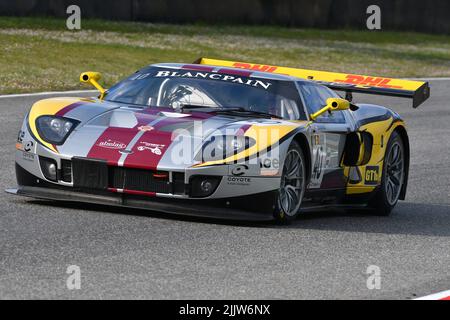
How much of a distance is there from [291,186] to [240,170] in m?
0.61

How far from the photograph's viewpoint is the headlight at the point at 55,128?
27.4 feet

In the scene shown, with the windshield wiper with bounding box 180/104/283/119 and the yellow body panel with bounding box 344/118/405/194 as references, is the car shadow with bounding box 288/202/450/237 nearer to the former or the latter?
the yellow body panel with bounding box 344/118/405/194

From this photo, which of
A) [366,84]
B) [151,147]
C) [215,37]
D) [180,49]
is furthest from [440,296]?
[215,37]

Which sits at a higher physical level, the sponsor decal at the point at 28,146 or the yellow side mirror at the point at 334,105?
the yellow side mirror at the point at 334,105

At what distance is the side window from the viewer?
9.30 m

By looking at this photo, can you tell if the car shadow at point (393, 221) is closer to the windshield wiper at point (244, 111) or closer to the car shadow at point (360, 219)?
the car shadow at point (360, 219)

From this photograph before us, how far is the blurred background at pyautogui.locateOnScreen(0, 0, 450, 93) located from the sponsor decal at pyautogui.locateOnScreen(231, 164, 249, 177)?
9.40 meters

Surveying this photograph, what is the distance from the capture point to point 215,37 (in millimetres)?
27016

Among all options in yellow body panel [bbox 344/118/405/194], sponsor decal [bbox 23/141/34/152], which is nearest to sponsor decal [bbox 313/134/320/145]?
yellow body panel [bbox 344/118/405/194]

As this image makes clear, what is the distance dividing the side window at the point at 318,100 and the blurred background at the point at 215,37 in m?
8.15

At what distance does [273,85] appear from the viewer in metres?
9.20

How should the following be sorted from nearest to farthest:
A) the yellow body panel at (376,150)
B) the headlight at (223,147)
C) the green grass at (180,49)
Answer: the headlight at (223,147)
the yellow body panel at (376,150)
the green grass at (180,49)

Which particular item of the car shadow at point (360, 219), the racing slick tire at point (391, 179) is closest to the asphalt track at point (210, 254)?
the car shadow at point (360, 219)

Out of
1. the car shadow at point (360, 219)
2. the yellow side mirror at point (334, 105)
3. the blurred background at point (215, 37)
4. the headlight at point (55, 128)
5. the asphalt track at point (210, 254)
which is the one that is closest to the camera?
the asphalt track at point (210, 254)
